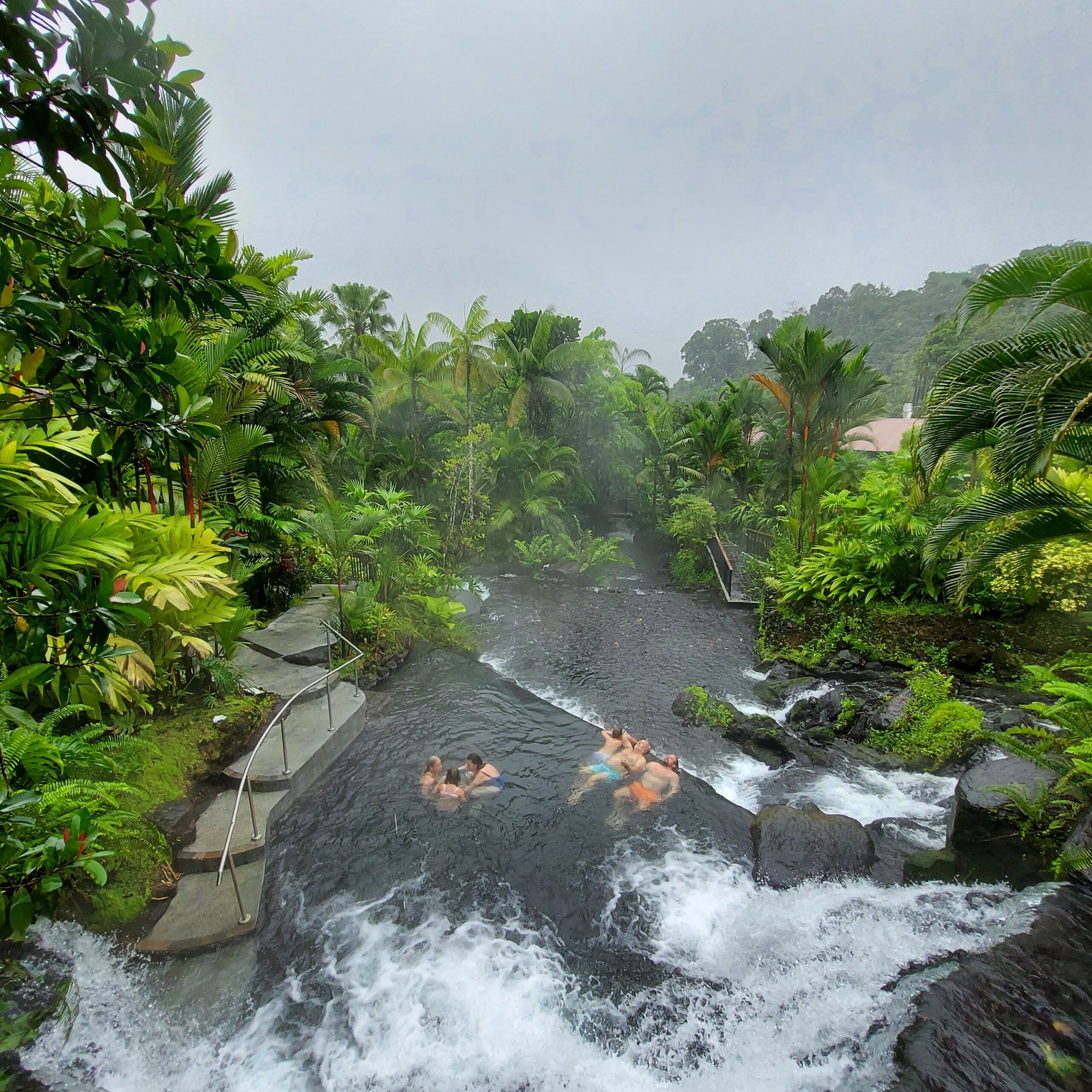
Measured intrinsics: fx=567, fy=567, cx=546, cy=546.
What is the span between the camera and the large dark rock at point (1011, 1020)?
312 centimetres

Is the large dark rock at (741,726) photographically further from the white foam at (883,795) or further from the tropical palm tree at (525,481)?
the tropical palm tree at (525,481)

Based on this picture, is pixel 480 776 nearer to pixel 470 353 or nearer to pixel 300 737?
pixel 300 737

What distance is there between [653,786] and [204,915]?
14.3ft

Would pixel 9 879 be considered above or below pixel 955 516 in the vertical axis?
below

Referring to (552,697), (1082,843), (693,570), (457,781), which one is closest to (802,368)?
(693,570)

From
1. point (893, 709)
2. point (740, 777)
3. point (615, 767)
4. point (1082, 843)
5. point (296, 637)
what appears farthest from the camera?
point (296, 637)

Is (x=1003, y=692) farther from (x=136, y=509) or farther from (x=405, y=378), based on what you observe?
(x=405, y=378)

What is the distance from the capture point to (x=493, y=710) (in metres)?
8.27

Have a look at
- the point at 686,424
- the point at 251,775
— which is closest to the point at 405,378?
the point at 686,424

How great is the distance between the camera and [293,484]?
10.8m

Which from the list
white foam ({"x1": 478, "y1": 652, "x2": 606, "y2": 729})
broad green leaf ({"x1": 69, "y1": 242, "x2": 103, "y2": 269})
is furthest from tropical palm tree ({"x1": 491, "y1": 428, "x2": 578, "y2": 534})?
broad green leaf ({"x1": 69, "y1": 242, "x2": 103, "y2": 269})

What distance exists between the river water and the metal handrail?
339mm

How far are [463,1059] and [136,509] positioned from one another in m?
4.94

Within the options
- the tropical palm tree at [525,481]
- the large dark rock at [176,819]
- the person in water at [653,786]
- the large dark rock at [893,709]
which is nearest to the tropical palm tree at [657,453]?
the tropical palm tree at [525,481]
